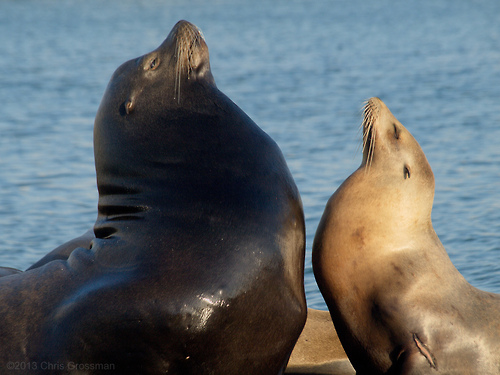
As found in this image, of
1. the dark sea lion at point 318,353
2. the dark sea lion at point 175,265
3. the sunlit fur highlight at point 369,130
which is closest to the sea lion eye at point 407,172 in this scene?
the sunlit fur highlight at point 369,130

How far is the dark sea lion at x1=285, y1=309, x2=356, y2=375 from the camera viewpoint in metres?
5.70

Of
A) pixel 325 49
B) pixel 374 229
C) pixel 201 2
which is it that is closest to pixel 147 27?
pixel 325 49

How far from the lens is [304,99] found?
18938mm

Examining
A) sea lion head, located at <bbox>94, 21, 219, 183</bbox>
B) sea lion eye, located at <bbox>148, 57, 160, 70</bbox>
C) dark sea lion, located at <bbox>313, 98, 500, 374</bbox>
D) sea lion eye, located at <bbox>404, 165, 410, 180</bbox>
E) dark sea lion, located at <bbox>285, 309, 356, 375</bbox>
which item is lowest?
dark sea lion, located at <bbox>285, 309, 356, 375</bbox>

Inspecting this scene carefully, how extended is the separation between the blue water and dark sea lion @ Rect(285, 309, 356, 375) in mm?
1167

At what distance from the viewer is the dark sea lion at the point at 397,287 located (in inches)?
206

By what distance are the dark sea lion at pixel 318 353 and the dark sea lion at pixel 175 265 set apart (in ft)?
3.63

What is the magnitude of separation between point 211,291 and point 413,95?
15329 millimetres

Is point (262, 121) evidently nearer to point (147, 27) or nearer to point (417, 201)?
point (417, 201)

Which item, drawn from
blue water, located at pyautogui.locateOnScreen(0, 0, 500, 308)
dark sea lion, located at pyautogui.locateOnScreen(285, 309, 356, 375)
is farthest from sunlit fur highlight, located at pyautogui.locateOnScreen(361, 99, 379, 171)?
blue water, located at pyautogui.locateOnScreen(0, 0, 500, 308)

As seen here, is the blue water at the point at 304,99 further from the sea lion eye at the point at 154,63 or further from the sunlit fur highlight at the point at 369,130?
the sea lion eye at the point at 154,63

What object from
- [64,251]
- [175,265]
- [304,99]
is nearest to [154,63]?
[64,251]

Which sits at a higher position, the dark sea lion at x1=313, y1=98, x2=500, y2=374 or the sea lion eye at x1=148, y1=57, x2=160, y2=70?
the sea lion eye at x1=148, y1=57, x2=160, y2=70

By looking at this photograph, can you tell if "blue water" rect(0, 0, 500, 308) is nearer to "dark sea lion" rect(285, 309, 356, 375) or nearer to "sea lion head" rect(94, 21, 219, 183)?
"dark sea lion" rect(285, 309, 356, 375)
